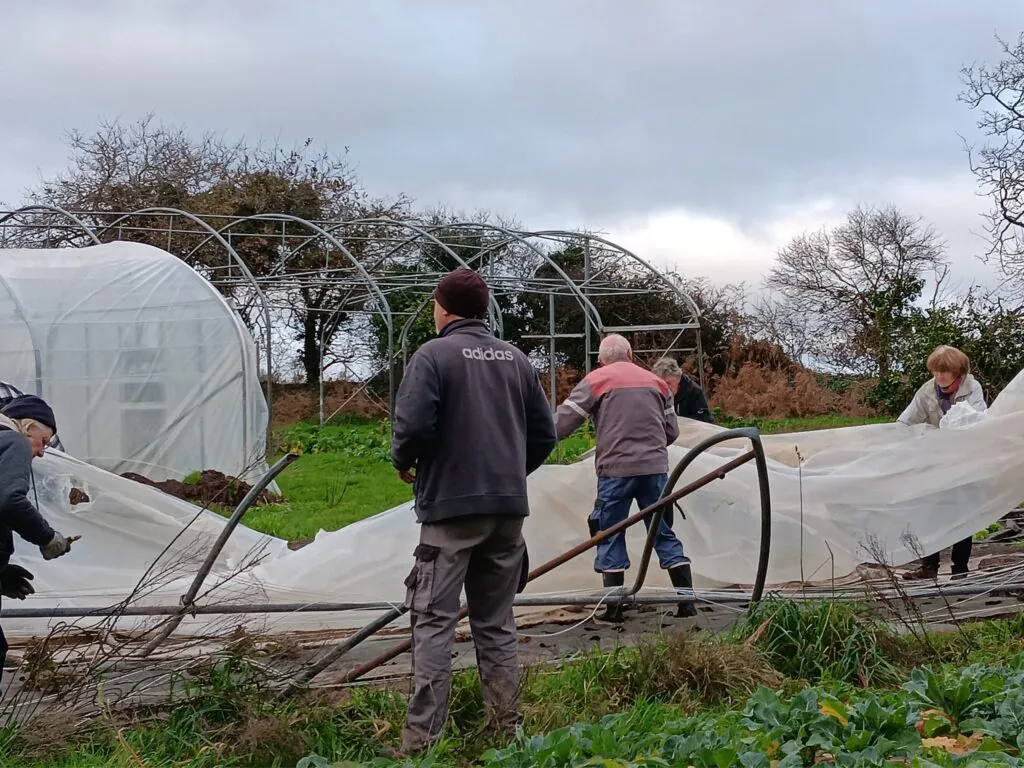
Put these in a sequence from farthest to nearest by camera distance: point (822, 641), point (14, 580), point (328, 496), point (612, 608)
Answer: point (328, 496) → point (612, 608) → point (822, 641) → point (14, 580)

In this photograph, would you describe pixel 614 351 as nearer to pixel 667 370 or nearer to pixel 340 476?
pixel 667 370

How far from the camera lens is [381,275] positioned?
2412 centimetres

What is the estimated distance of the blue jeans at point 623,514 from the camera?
645cm

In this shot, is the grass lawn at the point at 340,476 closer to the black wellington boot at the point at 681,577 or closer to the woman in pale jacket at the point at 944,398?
the woman in pale jacket at the point at 944,398

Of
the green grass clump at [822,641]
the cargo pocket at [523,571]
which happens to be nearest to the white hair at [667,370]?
the green grass clump at [822,641]

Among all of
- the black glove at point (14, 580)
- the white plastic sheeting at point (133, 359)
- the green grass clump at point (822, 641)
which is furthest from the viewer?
the white plastic sheeting at point (133, 359)

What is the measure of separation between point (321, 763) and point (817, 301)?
91.1 ft

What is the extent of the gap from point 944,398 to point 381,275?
17.6m

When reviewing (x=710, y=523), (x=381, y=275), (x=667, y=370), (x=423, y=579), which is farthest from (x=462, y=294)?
(x=381, y=275)

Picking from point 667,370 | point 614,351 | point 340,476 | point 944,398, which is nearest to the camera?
point 614,351

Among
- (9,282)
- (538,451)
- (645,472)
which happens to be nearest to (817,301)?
(9,282)

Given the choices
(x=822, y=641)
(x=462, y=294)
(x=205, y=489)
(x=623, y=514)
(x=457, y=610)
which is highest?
(x=462, y=294)

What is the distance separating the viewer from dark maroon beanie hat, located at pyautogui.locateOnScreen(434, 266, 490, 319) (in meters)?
4.11

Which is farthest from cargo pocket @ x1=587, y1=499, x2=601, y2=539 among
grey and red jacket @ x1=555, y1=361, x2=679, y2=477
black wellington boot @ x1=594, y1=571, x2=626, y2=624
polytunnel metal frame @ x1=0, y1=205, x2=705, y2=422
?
polytunnel metal frame @ x1=0, y1=205, x2=705, y2=422
